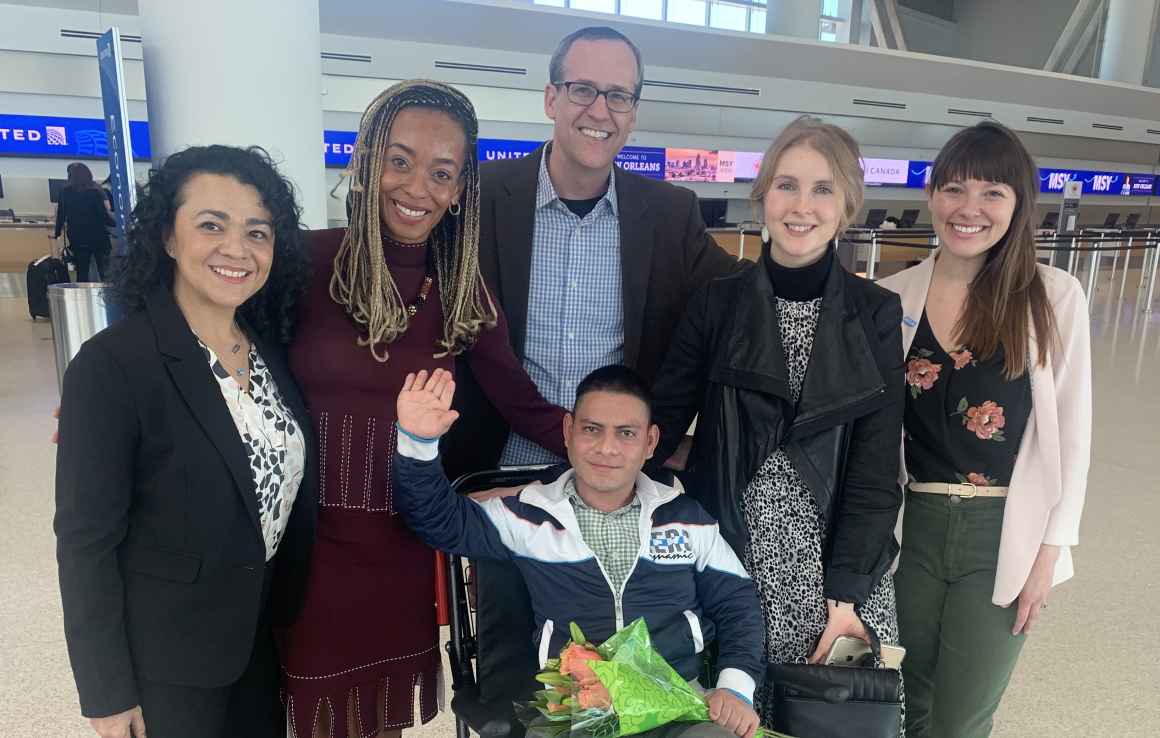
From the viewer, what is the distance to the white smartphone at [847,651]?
169 cm

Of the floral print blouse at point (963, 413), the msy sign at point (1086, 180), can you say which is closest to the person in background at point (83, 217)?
the floral print blouse at point (963, 413)

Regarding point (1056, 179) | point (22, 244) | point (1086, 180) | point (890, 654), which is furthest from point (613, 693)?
point (1086, 180)

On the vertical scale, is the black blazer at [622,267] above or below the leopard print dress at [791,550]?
above

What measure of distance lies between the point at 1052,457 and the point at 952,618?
0.48 m

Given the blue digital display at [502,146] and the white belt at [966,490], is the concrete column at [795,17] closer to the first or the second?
the blue digital display at [502,146]

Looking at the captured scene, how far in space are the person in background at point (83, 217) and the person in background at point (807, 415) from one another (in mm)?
9005

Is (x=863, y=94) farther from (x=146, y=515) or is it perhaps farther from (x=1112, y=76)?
(x=146, y=515)

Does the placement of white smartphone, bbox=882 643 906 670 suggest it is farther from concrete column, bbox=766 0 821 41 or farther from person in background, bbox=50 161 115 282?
concrete column, bbox=766 0 821 41

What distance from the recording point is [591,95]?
205 cm

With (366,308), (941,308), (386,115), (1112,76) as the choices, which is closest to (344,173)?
(386,115)

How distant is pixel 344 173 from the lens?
1.74m

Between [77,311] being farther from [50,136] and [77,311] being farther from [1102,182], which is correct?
[1102,182]

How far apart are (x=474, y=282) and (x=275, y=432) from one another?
0.55 m

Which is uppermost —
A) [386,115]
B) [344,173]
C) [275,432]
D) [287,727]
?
[386,115]
